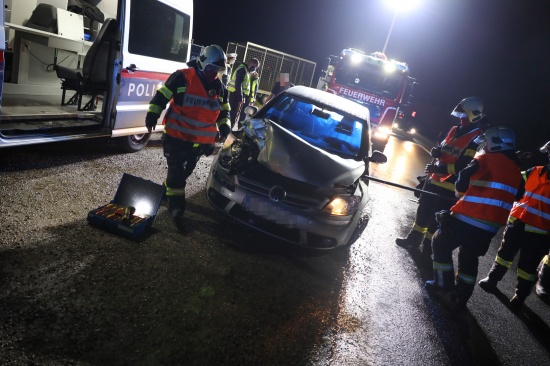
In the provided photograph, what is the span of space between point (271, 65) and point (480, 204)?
541 inches

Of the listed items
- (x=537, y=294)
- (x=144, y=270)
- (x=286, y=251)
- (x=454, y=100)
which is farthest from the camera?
(x=454, y=100)

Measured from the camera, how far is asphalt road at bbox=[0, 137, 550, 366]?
6.88ft

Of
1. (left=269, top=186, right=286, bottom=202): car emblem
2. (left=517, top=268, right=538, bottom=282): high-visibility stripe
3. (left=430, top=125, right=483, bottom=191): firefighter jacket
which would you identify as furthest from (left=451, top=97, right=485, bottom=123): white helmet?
(left=269, top=186, right=286, bottom=202): car emblem

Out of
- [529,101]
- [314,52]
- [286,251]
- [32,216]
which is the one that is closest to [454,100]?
[529,101]

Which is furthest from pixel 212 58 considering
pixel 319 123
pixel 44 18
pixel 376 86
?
pixel 376 86

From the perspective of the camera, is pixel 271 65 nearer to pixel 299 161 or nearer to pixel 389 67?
pixel 389 67

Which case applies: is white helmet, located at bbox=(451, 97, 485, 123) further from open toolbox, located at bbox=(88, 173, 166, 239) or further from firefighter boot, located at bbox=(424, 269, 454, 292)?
open toolbox, located at bbox=(88, 173, 166, 239)

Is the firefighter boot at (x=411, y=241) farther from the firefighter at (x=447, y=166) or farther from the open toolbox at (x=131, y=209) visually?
the open toolbox at (x=131, y=209)

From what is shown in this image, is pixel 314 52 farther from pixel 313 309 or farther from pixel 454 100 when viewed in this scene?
pixel 313 309

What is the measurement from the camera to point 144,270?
9.07ft

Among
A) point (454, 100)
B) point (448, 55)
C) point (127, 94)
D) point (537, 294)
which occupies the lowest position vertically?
point (537, 294)

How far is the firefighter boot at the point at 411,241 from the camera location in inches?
192

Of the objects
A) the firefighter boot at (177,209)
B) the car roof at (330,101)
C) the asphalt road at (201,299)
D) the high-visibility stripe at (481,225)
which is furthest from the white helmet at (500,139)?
the firefighter boot at (177,209)

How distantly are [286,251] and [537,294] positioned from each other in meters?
3.61
